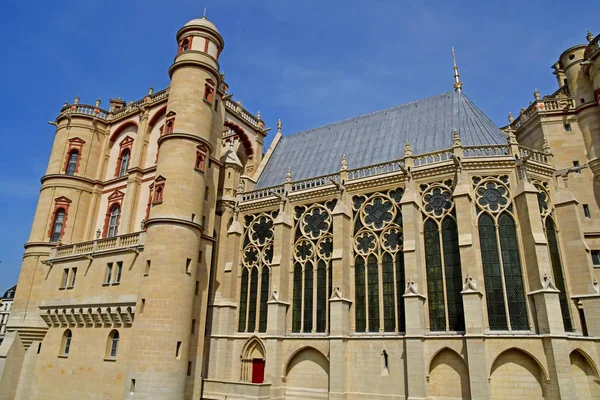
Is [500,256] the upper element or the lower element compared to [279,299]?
upper

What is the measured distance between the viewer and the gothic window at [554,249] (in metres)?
19.4

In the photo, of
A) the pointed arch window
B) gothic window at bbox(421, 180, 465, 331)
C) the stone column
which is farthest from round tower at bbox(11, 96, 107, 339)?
the stone column

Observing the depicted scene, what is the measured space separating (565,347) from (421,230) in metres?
7.94

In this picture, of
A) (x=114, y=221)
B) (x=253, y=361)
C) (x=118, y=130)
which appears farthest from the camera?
(x=118, y=130)

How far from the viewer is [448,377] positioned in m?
A: 19.0

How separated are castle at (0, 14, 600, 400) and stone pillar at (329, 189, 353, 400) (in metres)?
0.10

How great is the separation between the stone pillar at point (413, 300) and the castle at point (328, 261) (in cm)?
9

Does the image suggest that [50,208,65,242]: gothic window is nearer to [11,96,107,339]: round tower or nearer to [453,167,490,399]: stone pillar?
[11,96,107,339]: round tower

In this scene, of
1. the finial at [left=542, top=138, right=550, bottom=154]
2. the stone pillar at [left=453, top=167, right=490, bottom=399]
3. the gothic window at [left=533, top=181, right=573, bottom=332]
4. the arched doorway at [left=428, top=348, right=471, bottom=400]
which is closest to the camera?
the stone pillar at [left=453, top=167, right=490, bottom=399]

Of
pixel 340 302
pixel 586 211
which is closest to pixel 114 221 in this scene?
pixel 340 302

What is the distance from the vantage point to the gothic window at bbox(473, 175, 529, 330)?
1908 cm

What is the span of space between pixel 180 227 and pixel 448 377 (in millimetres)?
15815

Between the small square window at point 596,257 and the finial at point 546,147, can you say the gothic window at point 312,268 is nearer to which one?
the finial at point 546,147

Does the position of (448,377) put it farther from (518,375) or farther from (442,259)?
(442,259)
